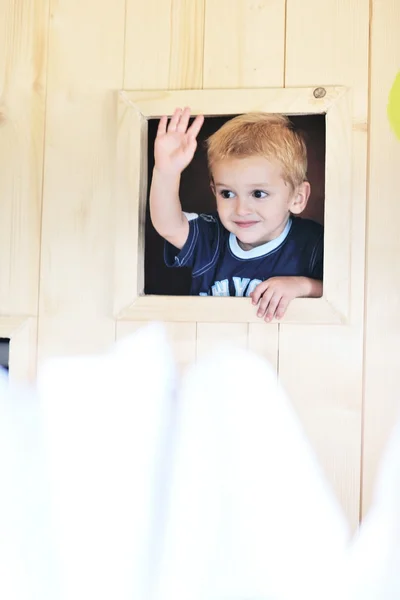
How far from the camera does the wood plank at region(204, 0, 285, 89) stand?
133cm

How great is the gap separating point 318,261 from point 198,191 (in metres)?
0.24

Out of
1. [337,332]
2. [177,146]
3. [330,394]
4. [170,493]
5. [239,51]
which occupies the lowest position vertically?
[170,493]

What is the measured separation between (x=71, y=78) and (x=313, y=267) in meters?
0.56

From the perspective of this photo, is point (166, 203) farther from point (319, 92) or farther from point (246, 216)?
point (319, 92)

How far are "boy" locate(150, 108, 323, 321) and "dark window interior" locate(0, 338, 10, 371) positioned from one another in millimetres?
325

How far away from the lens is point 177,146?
1333mm

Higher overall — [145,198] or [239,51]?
[239,51]

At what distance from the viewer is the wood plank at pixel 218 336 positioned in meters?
1.31

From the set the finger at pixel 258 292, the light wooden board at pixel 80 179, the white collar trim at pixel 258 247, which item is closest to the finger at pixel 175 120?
the light wooden board at pixel 80 179

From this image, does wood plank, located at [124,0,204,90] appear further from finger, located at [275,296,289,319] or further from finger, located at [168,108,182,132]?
finger, located at [275,296,289,319]

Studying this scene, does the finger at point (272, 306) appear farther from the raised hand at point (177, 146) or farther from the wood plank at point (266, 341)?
the raised hand at point (177, 146)

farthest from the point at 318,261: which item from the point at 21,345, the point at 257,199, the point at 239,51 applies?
the point at 21,345

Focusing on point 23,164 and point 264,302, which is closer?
point 264,302

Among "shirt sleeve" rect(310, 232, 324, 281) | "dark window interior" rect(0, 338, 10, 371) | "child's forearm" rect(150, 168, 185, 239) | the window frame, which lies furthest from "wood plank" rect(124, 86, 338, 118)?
"dark window interior" rect(0, 338, 10, 371)
